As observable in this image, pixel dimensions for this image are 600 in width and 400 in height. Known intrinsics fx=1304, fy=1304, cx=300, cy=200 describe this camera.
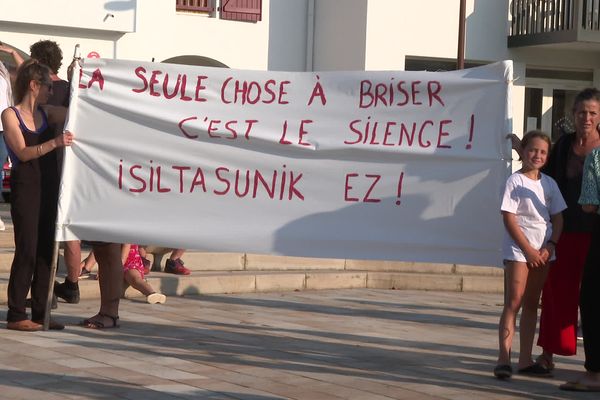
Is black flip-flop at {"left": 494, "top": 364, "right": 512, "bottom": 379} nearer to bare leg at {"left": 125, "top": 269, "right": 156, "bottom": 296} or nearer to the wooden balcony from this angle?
bare leg at {"left": 125, "top": 269, "right": 156, "bottom": 296}

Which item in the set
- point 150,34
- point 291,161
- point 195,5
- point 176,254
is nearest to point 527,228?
point 291,161

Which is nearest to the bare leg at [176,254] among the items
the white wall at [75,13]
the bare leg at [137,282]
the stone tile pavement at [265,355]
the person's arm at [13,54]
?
the stone tile pavement at [265,355]

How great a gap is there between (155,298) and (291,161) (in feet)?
9.56

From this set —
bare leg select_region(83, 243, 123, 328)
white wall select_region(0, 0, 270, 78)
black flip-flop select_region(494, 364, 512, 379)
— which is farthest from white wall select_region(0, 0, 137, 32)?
black flip-flop select_region(494, 364, 512, 379)

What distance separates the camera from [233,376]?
8.12m

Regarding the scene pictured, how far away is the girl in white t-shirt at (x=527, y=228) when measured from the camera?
8.41 meters

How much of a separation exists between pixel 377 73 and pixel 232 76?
1.06 metres

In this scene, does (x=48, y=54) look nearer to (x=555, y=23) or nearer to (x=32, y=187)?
(x=32, y=187)

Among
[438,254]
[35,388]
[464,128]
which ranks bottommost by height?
[35,388]

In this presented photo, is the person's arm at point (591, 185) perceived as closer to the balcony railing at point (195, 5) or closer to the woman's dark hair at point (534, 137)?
the woman's dark hair at point (534, 137)

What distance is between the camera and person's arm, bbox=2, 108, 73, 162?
9.44 m

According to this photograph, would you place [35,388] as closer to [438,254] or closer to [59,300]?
[438,254]

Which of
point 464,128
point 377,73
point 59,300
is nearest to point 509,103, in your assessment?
point 464,128

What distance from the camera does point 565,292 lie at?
343 inches
